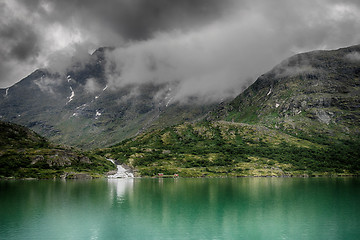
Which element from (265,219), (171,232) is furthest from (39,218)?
(265,219)

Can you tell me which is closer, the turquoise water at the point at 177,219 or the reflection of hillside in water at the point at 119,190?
the turquoise water at the point at 177,219

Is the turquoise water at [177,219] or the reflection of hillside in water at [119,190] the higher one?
the turquoise water at [177,219]

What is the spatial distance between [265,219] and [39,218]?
48421 mm

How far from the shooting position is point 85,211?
2645 inches

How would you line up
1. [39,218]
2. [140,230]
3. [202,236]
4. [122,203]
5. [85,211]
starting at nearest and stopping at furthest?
[202,236] → [140,230] → [39,218] → [85,211] → [122,203]

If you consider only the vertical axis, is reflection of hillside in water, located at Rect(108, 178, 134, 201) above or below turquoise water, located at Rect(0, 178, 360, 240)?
below

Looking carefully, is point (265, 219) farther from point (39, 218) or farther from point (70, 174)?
point (70, 174)

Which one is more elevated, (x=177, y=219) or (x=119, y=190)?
(x=177, y=219)

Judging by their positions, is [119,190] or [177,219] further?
[119,190]

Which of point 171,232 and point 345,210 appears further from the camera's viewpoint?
point 345,210

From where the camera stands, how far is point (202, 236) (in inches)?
1816

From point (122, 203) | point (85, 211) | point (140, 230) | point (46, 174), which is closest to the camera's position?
point (140, 230)

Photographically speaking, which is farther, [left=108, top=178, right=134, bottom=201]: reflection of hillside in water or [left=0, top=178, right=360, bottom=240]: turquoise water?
[left=108, top=178, right=134, bottom=201]: reflection of hillside in water

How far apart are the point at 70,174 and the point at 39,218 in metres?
142
